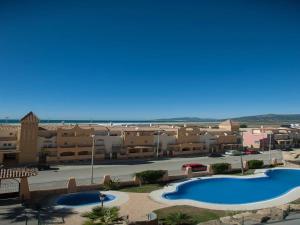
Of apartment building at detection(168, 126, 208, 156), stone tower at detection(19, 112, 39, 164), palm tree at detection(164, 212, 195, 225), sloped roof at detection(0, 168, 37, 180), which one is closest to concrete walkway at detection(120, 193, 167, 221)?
palm tree at detection(164, 212, 195, 225)

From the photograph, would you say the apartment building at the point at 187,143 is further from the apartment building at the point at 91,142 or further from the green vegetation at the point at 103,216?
the green vegetation at the point at 103,216

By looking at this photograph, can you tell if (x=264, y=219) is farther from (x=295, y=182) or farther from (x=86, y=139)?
(x=86, y=139)

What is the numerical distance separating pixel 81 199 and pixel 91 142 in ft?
86.7

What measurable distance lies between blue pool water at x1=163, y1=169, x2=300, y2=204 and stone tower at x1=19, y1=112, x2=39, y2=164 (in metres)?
25.1

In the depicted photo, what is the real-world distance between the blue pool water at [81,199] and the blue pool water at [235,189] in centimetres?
681

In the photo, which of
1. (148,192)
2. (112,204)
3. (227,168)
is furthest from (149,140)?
(112,204)

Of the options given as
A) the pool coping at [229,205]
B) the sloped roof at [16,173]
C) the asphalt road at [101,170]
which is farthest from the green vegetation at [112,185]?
the sloped roof at [16,173]

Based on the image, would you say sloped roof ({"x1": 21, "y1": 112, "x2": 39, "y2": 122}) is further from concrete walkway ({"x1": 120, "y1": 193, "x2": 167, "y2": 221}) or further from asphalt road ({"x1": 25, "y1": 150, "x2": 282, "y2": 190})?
concrete walkway ({"x1": 120, "y1": 193, "x2": 167, "y2": 221})

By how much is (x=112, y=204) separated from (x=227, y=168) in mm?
23446

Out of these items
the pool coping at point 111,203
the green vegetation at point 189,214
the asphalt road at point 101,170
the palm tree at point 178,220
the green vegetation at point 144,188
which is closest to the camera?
the palm tree at point 178,220

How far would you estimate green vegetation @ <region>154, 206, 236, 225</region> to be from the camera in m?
26.2

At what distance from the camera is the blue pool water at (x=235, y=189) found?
118 ft

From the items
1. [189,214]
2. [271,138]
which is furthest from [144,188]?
[271,138]

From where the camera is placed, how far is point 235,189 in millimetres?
40688
